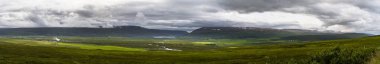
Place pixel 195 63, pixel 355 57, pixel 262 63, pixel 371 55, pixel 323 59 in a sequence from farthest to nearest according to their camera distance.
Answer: pixel 195 63 → pixel 262 63 → pixel 323 59 → pixel 355 57 → pixel 371 55

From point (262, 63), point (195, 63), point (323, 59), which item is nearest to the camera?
point (323, 59)

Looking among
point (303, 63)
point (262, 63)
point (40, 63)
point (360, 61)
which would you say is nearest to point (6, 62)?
point (40, 63)

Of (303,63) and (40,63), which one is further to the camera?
(40,63)

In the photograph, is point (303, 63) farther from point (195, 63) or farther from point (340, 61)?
point (195, 63)

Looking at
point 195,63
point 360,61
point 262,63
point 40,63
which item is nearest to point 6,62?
point 40,63

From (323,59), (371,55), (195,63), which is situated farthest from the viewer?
(195,63)

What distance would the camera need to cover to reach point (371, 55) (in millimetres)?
59969

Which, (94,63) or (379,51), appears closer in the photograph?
(379,51)

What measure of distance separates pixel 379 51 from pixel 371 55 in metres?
1.43

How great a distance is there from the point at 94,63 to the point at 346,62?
415 feet

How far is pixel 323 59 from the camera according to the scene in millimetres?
72688

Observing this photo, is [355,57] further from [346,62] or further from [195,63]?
[195,63]

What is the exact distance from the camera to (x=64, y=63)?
176 m

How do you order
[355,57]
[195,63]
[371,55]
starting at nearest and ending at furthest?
[371,55]
[355,57]
[195,63]
